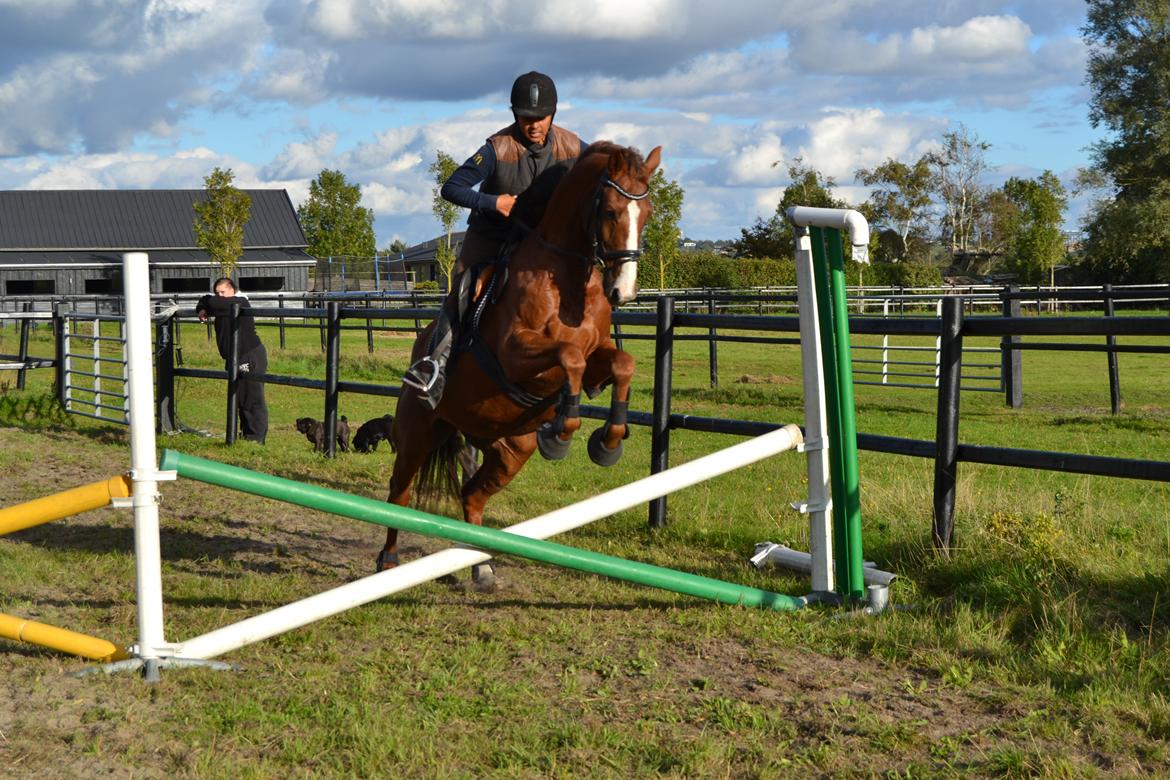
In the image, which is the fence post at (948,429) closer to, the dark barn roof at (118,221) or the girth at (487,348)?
the girth at (487,348)

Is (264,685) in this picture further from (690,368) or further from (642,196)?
(690,368)

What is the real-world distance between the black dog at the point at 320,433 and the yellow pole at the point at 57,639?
23.0 feet

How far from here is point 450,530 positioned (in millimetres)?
→ 4281

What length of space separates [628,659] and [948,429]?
207 cm

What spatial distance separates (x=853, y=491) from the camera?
16.8 feet

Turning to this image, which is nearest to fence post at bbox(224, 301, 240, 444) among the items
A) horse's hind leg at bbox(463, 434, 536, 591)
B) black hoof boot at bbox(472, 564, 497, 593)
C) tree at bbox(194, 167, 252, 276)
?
horse's hind leg at bbox(463, 434, 536, 591)

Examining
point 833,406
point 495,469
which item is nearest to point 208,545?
point 495,469

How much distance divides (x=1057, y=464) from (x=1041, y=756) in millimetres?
1882

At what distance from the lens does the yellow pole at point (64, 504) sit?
12.8ft

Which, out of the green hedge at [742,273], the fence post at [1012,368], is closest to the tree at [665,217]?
the green hedge at [742,273]

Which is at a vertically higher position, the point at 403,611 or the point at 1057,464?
the point at 1057,464

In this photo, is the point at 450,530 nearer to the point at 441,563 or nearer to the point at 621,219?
the point at 441,563

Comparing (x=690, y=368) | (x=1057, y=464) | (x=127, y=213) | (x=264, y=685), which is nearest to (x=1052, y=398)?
(x=690, y=368)

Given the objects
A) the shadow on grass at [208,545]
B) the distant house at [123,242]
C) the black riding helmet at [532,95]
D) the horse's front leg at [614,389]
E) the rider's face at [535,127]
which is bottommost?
the shadow on grass at [208,545]
